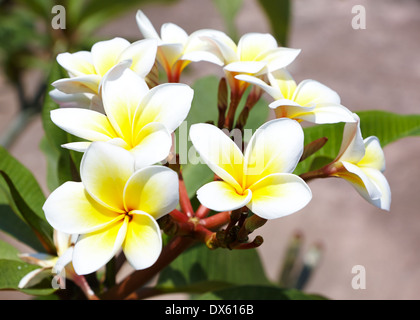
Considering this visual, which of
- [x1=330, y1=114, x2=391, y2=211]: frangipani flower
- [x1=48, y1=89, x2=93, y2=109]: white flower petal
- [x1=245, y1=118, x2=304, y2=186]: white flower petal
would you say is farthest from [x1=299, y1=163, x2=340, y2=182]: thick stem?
[x1=48, y1=89, x2=93, y2=109]: white flower petal

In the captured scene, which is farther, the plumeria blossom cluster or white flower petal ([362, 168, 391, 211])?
white flower petal ([362, 168, 391, 211])

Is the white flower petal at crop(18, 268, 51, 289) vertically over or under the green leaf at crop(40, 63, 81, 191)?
under

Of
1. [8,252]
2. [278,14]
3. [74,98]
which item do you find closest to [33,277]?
[8,252]

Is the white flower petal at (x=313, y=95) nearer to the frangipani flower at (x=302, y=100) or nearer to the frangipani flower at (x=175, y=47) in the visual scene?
the frangipani flower at (x=302, y=100)

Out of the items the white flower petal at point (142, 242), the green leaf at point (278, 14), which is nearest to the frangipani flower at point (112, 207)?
the white flower petal at point (142, 242)

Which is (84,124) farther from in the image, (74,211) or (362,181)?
(362,181)

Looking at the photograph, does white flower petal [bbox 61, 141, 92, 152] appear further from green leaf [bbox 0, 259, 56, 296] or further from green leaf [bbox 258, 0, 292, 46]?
green leaf [bbox 258, 0, 292, 46]

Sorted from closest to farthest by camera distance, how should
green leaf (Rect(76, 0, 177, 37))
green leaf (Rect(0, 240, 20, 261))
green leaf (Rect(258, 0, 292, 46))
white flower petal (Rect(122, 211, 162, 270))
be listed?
white flower petal (Rect(122, 211, 162, 270)) → green leaf (Rect(0, 240, 20, 261)) → green leaf (Rect(258, 0, 292, 46)) → green leaf (Rect(76, 0, 177, 37))
